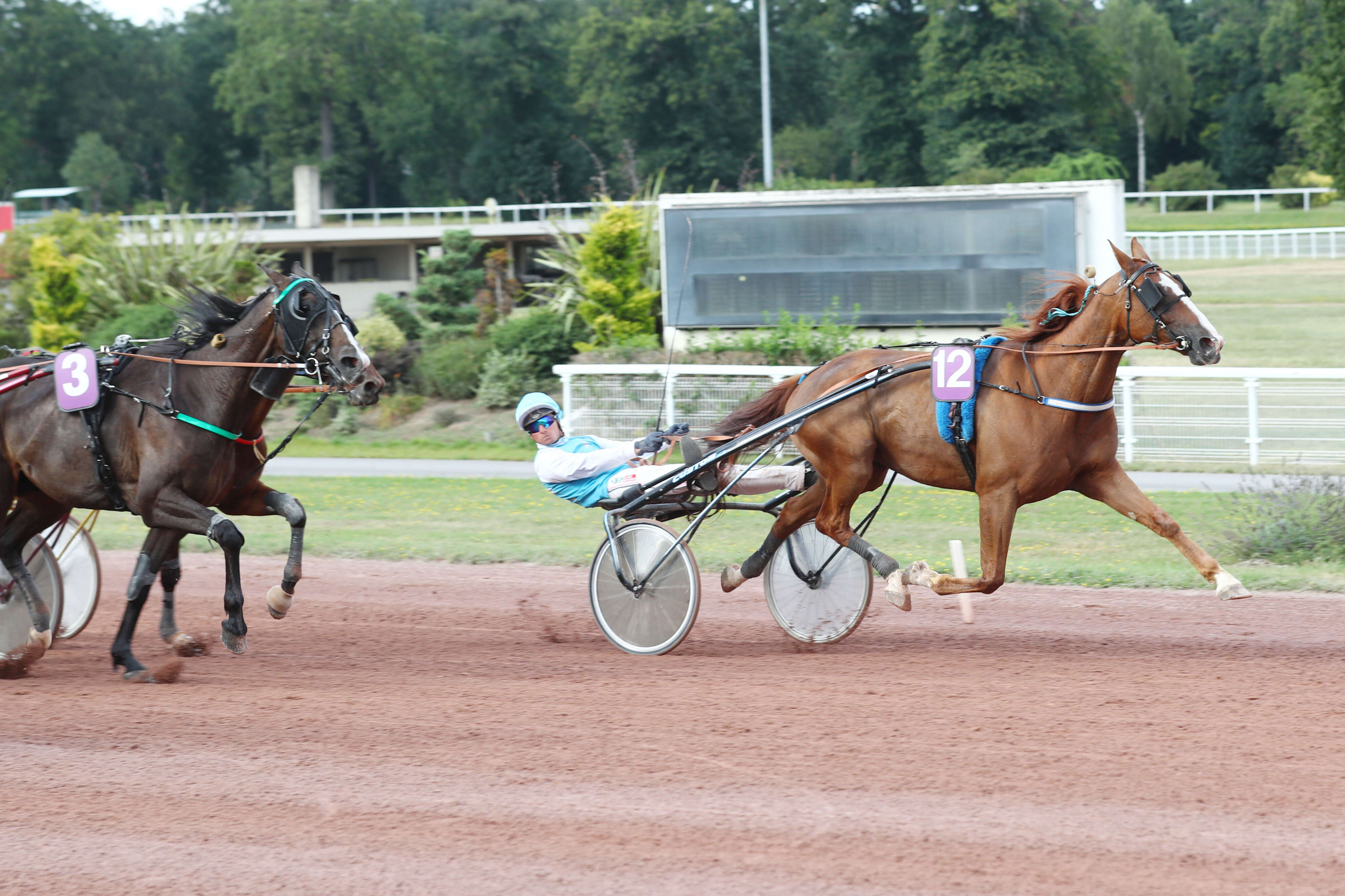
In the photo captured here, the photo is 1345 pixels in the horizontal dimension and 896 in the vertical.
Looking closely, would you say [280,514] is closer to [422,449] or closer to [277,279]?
[277,279]

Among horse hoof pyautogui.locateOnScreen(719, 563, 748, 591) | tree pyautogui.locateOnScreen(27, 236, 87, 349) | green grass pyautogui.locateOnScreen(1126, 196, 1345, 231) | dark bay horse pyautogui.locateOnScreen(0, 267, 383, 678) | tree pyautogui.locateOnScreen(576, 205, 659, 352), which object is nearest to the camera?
dark bay horse pyautogui.locateOnScreen(0, 267, 383, 678)

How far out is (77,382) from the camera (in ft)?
21.1

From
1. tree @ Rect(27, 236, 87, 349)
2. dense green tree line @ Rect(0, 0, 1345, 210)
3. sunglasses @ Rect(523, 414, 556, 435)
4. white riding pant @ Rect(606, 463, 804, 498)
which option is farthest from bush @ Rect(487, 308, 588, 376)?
dense green tree line @ Rect(0, 0, 1345, 210)

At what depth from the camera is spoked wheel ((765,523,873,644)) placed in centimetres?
670

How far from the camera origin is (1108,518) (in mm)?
10789

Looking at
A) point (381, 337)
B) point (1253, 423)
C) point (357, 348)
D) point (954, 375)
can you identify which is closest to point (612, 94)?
point (381, 337)

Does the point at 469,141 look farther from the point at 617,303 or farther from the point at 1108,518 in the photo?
the point at 1108,518

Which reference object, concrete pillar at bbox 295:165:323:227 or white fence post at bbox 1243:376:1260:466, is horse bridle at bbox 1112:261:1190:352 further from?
concrete pillar at bbox 295:165:323:227

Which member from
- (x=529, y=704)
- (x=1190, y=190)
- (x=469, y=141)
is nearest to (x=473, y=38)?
(x=469, y=141)

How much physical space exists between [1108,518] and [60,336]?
602 inches

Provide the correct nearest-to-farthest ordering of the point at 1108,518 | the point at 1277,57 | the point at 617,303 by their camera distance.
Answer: the point at 1108,518 < the point at 617,303 < the point at 1277,57

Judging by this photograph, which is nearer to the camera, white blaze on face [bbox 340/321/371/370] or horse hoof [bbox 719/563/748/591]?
white blaze on face [bbox 340/321/371/370]

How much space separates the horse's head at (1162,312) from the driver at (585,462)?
6.33 feet

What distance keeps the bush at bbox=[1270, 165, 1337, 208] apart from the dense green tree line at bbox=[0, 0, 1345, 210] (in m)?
1.83
